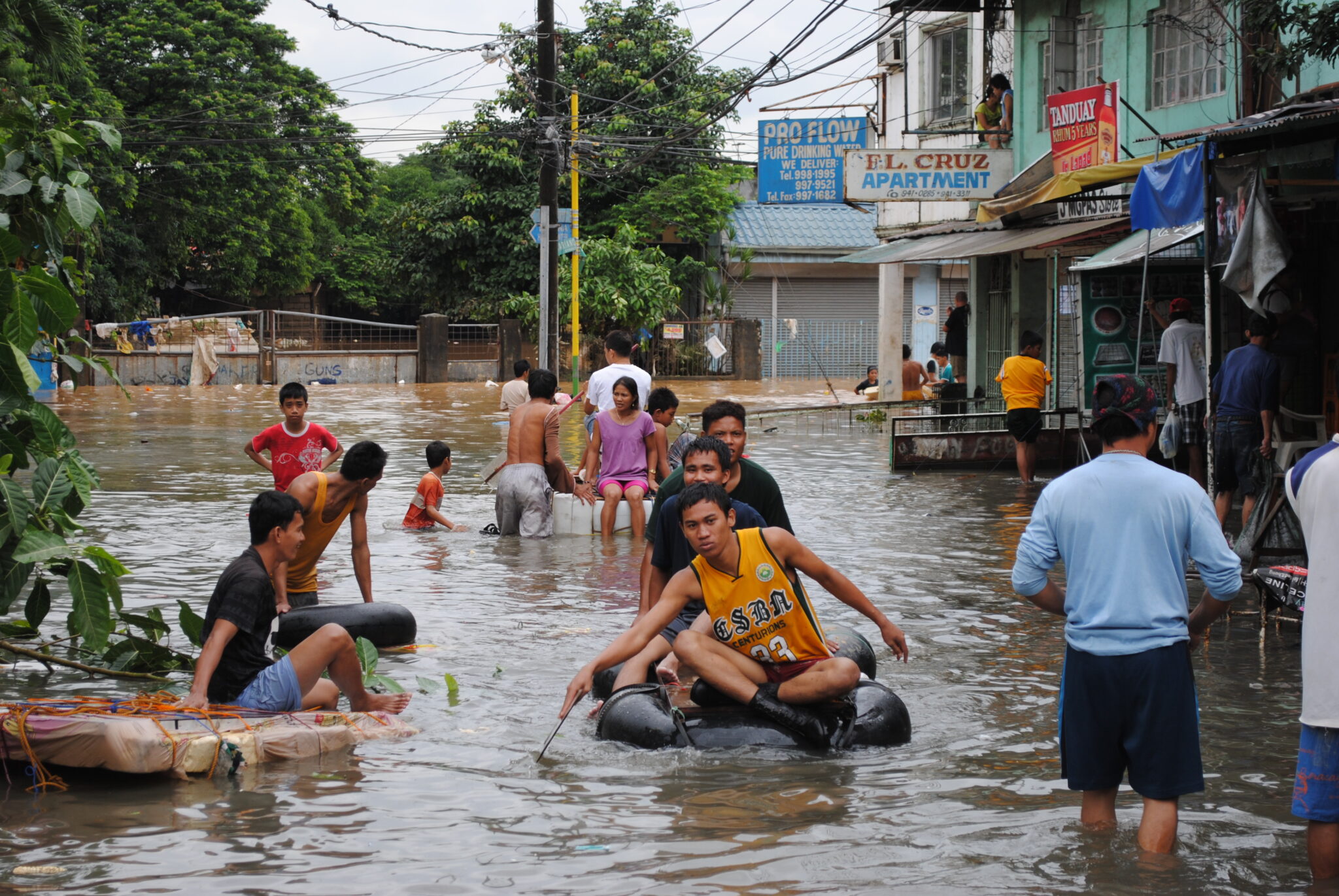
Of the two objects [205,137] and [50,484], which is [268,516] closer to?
[50,484]

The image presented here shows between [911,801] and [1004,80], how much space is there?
17.7m

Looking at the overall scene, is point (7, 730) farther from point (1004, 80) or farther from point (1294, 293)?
point (1004, 80)

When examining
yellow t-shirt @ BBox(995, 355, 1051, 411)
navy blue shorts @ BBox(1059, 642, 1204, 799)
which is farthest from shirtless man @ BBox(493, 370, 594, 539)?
navy blue shorts @ BBox(1059, 642, 1204, 799)

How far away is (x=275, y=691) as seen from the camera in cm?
639

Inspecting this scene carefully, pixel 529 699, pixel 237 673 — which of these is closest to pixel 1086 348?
pixel 529 699

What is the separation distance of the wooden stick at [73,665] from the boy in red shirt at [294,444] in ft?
9.13

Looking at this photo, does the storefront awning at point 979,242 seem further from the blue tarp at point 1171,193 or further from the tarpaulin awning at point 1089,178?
the blue tarp at point 1171,193

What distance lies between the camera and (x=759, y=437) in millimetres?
23719

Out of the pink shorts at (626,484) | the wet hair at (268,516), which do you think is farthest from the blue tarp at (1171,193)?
the wet hair at (268,516)

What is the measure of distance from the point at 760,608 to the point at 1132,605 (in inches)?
78.3

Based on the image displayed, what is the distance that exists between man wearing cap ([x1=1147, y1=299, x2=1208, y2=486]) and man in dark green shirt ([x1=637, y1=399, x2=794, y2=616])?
23.1 feet

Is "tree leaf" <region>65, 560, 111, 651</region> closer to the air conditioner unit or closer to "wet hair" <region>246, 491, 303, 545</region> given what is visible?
Result: "wet hair" <region>246, 491, 303, 545</region>

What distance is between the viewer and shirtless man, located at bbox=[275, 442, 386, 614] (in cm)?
805

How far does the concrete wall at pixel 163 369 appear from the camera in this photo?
3834 centimetres
